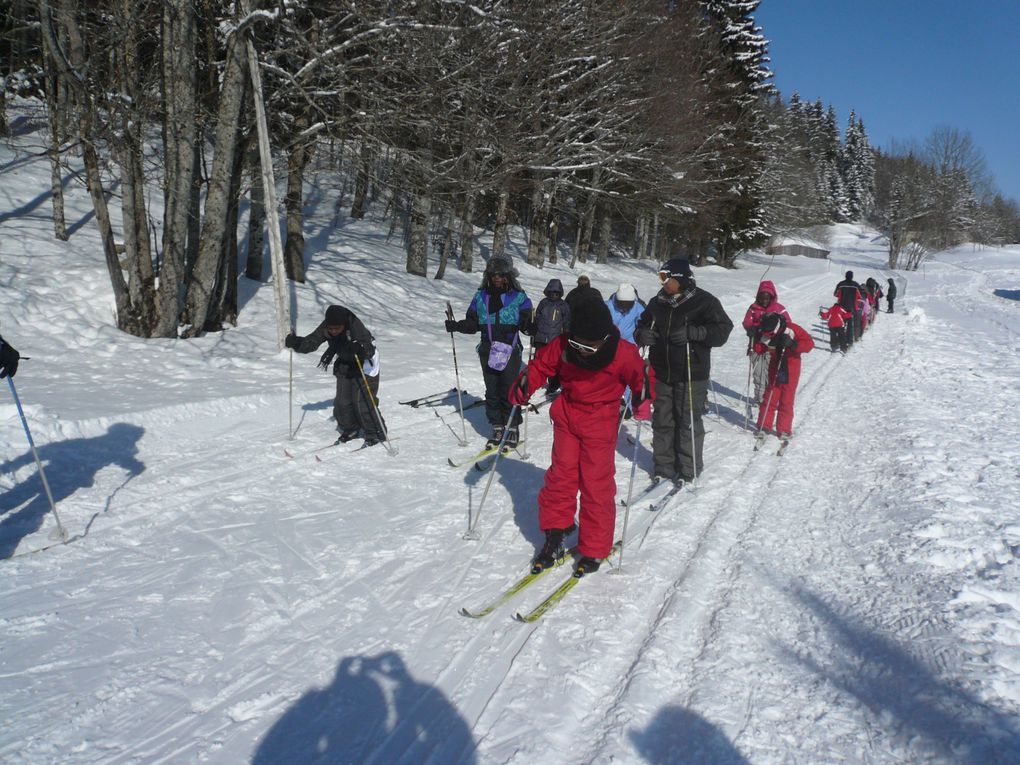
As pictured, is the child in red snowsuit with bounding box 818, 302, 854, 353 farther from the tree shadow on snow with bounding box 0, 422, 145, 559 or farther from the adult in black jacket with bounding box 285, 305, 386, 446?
the tree shadow on snow with bounding box 0, 422, 145, 559

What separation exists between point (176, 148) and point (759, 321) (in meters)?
9.36

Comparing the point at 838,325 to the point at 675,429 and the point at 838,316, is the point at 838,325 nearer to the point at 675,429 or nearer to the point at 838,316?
the point at 838,316

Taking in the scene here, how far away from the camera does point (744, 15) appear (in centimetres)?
3316

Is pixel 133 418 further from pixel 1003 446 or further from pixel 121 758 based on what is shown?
pixel 1003 446

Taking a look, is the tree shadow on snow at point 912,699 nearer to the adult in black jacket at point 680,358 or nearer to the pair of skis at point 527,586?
the pair of skis at point 527,586

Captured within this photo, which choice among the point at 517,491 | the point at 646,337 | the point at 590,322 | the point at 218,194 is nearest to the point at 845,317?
the point at 646,337

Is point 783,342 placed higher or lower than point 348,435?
higher

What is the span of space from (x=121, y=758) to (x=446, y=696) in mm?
1517

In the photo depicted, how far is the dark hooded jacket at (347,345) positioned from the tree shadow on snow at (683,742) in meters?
5.19

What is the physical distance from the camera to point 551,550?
4.70 m

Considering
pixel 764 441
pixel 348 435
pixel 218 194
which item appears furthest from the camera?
pixel 218 194

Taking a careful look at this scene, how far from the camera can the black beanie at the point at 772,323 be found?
26.4ft

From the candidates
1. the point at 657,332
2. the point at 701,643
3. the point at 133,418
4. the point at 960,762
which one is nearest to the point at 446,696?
the point at 701,643

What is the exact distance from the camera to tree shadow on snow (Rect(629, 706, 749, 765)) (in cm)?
301
